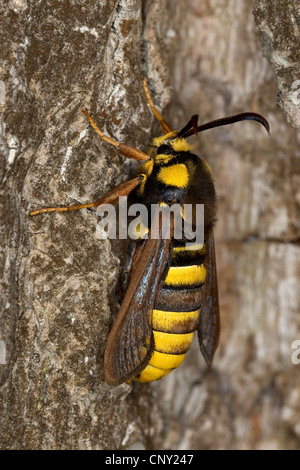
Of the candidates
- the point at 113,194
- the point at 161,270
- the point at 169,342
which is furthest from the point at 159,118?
the point at 169,342

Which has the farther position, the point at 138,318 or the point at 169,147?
the point at 169,147

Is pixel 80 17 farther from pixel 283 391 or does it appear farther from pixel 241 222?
pixel 283 391

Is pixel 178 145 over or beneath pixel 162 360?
over

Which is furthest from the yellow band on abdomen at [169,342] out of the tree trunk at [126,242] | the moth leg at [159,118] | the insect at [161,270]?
the moth leg at [159,118]

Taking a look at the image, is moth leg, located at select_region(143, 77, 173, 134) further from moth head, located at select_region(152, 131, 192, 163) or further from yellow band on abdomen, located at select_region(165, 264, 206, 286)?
yellow band on abdomen, located at select_region(165, 264, 206, 286)

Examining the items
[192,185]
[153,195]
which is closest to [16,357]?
[153,195]

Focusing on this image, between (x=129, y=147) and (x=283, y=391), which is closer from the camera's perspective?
(x=129, y=147)

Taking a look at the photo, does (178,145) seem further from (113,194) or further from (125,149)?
(113,194)
